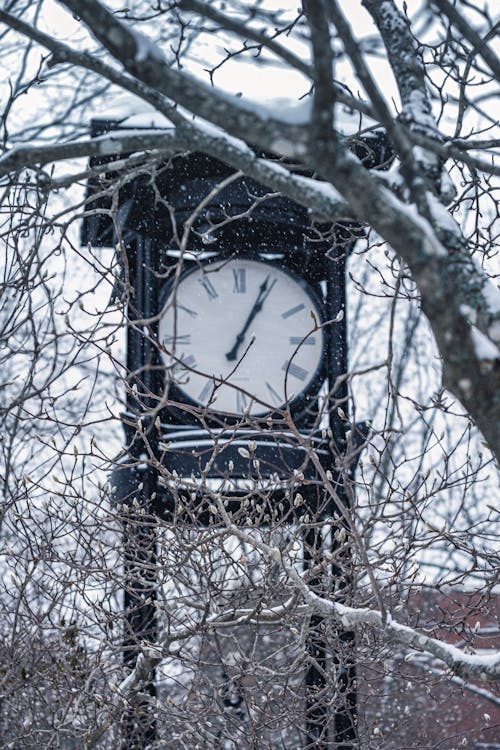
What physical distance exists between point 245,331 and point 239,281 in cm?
28

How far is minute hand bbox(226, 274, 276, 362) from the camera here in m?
4.74

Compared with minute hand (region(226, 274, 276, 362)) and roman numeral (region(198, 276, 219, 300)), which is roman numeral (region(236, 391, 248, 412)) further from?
roman numeral (region(198, 276, 219, 300))

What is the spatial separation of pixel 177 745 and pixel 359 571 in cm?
117

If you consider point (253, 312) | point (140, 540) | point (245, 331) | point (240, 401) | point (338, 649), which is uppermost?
point (253, 312)

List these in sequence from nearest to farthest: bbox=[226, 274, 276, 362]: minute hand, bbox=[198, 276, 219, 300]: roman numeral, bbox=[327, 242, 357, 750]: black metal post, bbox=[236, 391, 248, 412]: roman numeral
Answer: bbox=[327, 242, 357, 750]: black metal post → bbox=[236, 391, 248, 412]: roman numeral → bbox=[226, 274, 276, 362]: minute hand → bbox=[198, 276, 219, 300]: roman numeral

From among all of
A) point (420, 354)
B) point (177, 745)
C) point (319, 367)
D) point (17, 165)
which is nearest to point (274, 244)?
point (319, 367)

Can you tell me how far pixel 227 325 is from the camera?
4836mm

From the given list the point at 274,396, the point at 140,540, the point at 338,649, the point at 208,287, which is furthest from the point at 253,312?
the point at 338,649

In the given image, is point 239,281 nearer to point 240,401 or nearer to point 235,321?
point 235,321

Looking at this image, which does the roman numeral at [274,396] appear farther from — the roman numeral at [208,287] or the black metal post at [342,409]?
the roman numeral at [208,287]

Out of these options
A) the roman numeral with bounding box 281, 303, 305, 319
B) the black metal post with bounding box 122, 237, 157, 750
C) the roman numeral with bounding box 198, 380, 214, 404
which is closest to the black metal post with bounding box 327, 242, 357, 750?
the roman numeral with bounding box 281, 303, 305, 319

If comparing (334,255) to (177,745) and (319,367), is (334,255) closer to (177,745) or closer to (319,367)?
(319,367)

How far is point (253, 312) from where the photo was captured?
487 cm

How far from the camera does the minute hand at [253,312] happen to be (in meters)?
4.74
